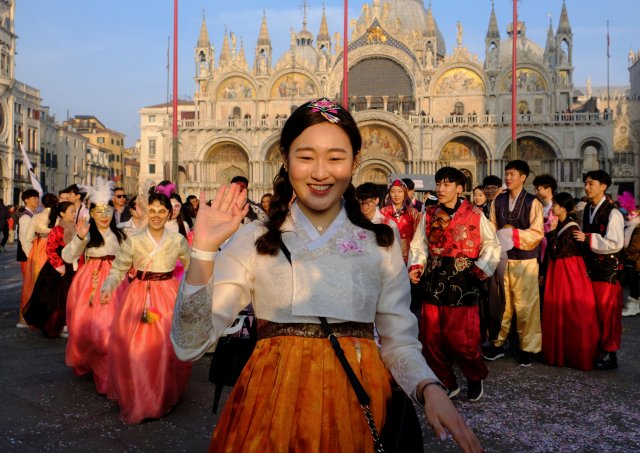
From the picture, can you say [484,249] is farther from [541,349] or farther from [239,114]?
[239,114]

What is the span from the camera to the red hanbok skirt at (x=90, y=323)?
486cm

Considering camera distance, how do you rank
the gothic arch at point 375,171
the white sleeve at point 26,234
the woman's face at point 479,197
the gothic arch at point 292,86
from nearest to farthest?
the white sleeve at point 26,234 < the woman's face at point 479,197 < the gothic arch at point 375,171 < the gothic arch at point 292,86

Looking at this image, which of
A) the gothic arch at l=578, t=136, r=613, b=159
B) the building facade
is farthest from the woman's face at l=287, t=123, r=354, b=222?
the gothic arch at l=578, t=136, r=613, b=159

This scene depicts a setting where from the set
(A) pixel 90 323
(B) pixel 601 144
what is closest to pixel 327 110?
(A) pixel 90 323

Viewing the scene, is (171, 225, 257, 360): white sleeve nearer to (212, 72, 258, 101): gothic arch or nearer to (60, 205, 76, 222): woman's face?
(60, 205, 76, 222): woman's face

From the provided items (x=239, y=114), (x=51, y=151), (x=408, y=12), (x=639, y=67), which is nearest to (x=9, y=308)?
(x=239, y=114)

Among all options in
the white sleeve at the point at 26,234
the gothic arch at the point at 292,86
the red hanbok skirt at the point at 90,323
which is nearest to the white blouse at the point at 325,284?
the red hanbok skirt at the point at 90,323

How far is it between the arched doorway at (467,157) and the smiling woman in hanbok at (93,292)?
29445 mm

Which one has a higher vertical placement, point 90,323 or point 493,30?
point 493,30

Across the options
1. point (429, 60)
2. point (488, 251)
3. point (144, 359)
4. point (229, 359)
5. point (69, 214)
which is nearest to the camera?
point (229, 359)

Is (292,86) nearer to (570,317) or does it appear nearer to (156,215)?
(570,317)

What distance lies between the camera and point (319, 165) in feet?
5.90

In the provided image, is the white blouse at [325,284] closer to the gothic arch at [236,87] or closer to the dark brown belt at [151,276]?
the dark brown belt at [151,276]

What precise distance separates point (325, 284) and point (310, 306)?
0.08m
